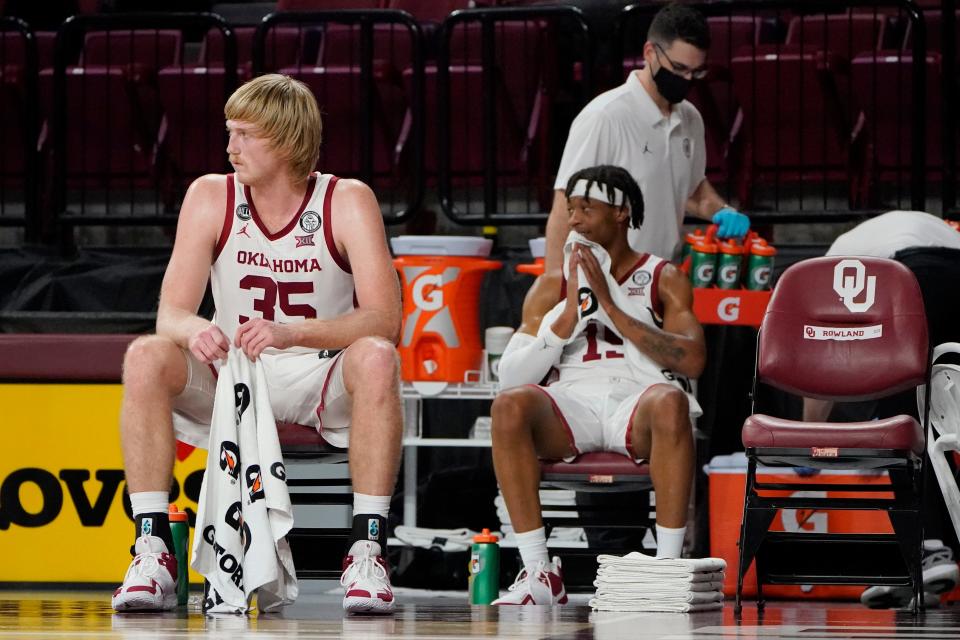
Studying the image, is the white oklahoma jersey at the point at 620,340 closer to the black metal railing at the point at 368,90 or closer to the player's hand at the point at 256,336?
the player's hand at the point at 256,336

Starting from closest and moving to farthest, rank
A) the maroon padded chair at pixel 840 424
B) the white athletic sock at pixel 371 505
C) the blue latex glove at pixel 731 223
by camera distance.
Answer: the white athletic sock at pixel 371 505
the maroon padded chair at pixel 840 424
the blue latex glove at pixel 731 223

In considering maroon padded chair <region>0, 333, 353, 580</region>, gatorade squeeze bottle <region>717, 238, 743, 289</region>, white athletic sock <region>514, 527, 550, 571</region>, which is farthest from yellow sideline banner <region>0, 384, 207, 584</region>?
gatorade squeeze bottle <region>717, 238, 743, 289</region>

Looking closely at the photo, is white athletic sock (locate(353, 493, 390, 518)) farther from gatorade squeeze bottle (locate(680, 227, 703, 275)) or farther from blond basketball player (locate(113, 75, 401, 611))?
gatorade squeeze bottle (locate(680, 227, 703, 275))

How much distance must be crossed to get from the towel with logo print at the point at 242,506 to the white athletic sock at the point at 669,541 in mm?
1400

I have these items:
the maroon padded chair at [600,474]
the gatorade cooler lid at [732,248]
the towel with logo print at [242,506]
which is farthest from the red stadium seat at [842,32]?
the towel with logo print at [242,506]

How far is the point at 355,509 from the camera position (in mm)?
3670

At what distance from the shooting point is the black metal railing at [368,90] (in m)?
6.77

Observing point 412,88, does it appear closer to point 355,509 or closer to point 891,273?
point 891,273

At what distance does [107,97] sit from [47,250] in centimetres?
88

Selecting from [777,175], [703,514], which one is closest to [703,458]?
[703,514]

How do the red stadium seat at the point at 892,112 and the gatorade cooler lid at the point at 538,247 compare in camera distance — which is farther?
the red stadium seat at the point at 892,112

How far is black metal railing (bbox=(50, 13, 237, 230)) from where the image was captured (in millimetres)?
7109

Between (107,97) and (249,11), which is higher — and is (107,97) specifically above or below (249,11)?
below

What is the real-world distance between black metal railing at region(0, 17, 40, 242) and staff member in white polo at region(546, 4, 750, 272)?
9.15ft
